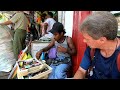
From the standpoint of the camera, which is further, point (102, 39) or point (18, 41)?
point (18, 41)

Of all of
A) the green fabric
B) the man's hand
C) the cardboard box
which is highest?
the green fabric

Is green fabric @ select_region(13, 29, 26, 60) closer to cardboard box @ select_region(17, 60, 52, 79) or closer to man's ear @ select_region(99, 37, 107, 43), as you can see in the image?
cardboard box @ select_region(17, 60, 52, 79)

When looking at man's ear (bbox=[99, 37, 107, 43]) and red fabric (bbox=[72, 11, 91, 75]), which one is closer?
man's ear (bbox=[99, 37, 107, 43])

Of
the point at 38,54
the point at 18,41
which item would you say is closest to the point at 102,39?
the point at 38,54

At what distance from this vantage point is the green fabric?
116 cm

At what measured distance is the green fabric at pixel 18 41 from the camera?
1.16 m

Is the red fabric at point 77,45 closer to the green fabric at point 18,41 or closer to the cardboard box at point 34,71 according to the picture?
the cardboard box at point 34,71

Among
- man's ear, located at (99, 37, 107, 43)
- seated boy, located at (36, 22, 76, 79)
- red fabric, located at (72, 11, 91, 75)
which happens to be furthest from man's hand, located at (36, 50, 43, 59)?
man's ear, located at (99, 37, 107, 43)

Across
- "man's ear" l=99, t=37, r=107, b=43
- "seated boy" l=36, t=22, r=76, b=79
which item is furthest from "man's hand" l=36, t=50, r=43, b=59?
"man's ear" l=99, t=37, r=107, b=43

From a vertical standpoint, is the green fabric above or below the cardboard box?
above

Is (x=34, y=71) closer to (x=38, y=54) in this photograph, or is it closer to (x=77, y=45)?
(x=38, y=54)

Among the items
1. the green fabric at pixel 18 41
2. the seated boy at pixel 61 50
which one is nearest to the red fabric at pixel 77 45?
the seated boy at pixel 61 50

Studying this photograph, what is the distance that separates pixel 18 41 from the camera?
117 centimetres
